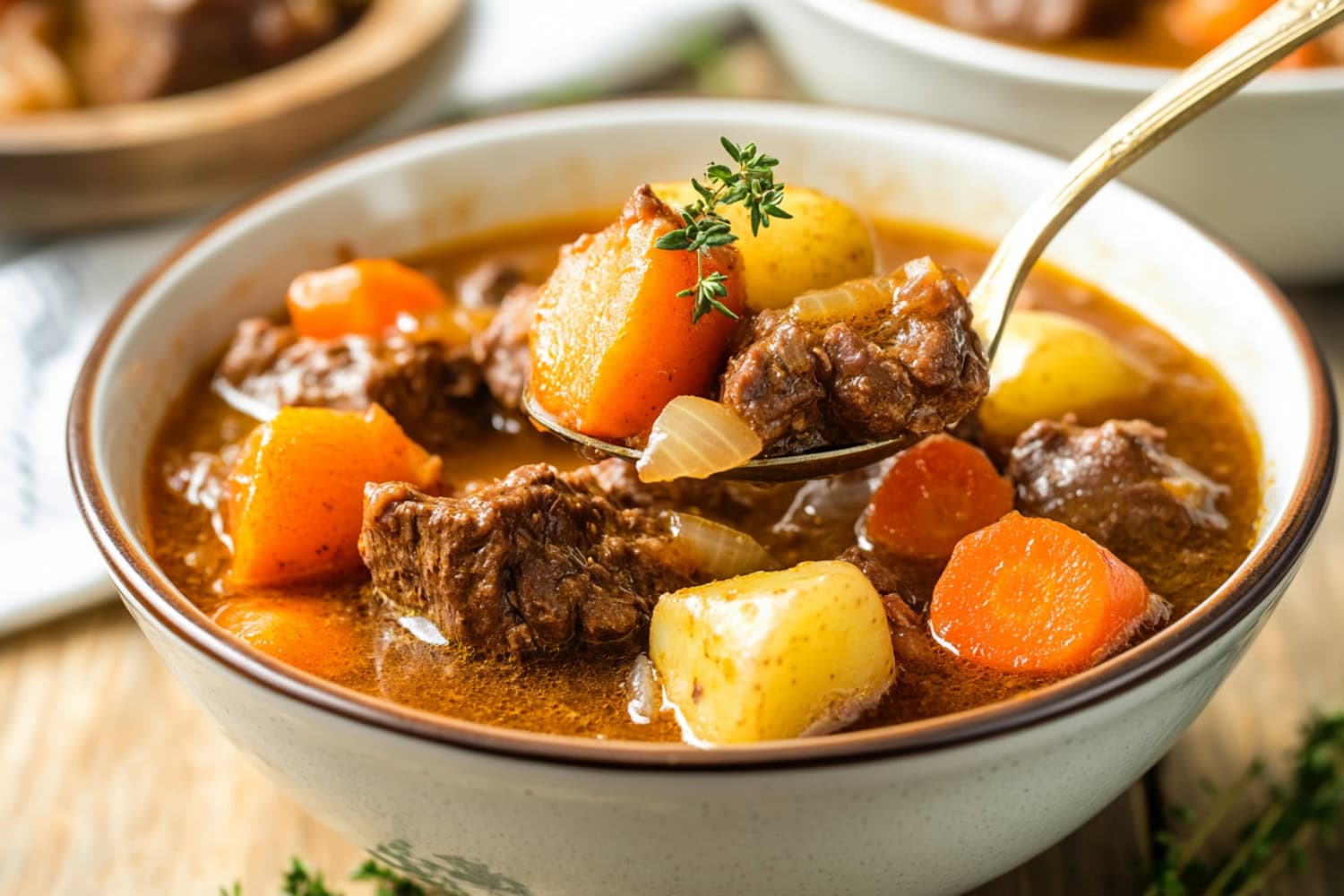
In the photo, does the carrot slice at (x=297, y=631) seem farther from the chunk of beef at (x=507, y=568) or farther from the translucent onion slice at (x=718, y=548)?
the translucent onion slice at (x=718, y=548)

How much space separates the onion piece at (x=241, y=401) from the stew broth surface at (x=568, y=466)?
15 millimetres

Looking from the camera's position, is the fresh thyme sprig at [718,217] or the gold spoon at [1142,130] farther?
the gold spoon at [1142,130]

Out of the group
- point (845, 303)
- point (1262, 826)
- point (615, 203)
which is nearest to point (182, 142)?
point (615, 203)

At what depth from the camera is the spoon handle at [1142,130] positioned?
8.55 ft

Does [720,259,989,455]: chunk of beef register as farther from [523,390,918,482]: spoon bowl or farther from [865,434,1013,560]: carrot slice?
[865,434,1013,560]: carrot slice

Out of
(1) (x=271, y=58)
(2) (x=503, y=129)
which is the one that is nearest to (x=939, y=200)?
(2) (x=503, y=129)

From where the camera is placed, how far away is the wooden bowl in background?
4.11 meters

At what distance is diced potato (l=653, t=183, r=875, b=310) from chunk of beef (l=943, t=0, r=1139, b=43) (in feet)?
6.21

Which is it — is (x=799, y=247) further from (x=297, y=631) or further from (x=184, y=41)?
(x=184, y=41)

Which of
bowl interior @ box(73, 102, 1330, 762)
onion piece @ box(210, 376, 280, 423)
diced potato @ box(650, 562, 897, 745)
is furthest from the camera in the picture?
onion piece @ box(210, 376, 280, 423)

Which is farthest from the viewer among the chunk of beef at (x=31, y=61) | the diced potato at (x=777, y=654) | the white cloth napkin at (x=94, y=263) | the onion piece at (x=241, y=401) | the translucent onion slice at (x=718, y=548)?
the chunk of beef at (x=31, y=61)

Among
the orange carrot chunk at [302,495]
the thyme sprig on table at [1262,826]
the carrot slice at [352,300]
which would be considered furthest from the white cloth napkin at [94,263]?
the thyme sprig on table at [1262,826]

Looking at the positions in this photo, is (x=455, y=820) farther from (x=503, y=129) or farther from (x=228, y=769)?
(x=503, y=129)

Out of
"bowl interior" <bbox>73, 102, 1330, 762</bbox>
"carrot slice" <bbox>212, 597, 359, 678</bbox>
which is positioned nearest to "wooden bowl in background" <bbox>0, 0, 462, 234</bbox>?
"bowl interior" <bbox>73, 102, 1330, 762</bbox>
